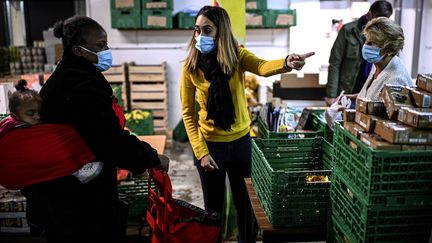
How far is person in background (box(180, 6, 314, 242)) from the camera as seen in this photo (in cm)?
253

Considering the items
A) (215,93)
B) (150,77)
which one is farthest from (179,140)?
(215,93)

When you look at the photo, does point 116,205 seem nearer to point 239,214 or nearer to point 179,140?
point 239,214

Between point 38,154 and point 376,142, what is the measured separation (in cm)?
131

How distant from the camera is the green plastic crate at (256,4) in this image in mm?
6207

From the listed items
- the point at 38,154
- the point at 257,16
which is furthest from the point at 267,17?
the point at 38,154

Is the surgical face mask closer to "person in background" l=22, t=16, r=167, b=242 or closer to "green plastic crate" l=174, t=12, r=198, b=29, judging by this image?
"person in background" l=22, t=16, r=167, b=242

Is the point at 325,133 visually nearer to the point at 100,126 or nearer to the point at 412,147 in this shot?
the point at 412,147

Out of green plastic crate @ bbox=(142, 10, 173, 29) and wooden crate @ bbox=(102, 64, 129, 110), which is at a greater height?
green plastic crate @ bbox=(142, 10, 173, 29)

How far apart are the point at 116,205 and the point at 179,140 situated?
15.2ft

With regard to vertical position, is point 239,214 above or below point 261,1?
below

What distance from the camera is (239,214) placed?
281 centimetres

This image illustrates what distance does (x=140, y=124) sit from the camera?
575 centimetres

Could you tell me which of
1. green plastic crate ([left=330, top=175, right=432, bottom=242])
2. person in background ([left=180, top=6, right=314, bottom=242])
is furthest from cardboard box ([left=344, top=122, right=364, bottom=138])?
person in background ([left=180, top=6, right=314, bottom=242])

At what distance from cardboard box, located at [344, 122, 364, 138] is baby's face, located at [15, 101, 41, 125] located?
127 centimetres
